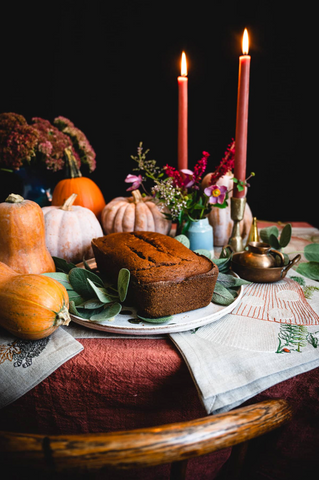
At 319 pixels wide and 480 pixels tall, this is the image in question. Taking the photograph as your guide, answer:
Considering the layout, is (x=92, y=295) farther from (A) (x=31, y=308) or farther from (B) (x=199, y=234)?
(B) (x=199, y=234)

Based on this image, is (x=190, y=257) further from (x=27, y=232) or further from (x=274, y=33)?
(x=274, y=33)

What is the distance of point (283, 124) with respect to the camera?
2.73 metres

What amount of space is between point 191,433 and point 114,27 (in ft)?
9.30

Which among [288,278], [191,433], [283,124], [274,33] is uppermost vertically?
[274,33]

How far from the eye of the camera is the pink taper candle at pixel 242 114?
1.29 meters

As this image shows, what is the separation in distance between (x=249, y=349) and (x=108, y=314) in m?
0.37

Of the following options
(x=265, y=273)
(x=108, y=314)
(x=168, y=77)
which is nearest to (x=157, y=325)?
(x=108, y=314)

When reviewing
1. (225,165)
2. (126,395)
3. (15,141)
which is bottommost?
(126,395)

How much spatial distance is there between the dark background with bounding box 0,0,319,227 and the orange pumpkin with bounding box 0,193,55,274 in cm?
191

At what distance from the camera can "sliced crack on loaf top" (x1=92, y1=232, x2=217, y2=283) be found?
0.97 m

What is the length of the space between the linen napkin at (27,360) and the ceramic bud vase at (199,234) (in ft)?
2.41

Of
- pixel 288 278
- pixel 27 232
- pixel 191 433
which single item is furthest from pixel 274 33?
pixel 191 433

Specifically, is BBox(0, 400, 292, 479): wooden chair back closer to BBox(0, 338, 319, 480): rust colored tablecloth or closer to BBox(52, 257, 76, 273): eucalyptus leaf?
BBox(0, 338, 319, 480): rust colored tablecloth

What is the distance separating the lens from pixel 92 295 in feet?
3.26
